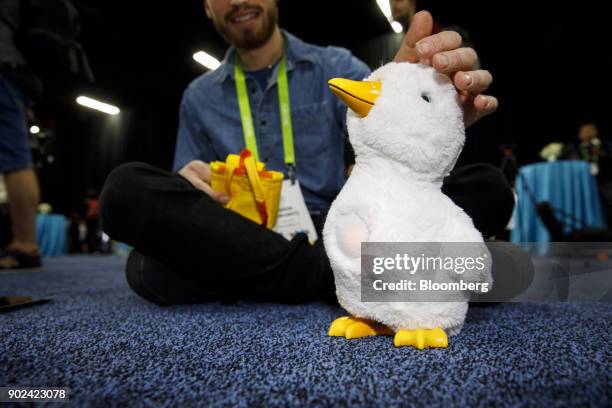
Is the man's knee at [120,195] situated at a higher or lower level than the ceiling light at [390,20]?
lower

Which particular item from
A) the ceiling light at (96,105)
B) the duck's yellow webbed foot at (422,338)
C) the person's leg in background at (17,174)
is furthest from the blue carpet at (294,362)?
the ceiling light at (96,105)

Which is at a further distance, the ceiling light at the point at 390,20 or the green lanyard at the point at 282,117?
the green lanyard at the point at 282,117

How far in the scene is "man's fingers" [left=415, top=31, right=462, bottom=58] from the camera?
1.41ft

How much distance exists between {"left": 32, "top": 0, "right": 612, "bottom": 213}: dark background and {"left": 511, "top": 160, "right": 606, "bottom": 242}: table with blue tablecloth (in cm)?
34

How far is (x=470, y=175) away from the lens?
2.16ft

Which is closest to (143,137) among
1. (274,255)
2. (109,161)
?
(109,161)

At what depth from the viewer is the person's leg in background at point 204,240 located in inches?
24.6

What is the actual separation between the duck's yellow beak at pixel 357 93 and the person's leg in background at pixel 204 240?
0.30 meters

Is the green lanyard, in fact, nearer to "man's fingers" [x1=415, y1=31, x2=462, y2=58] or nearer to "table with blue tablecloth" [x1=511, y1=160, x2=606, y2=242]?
"man's fingers" [x1=415, y1=31, x2=462, y2=58]

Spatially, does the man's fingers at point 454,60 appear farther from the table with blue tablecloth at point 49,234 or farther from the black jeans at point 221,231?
the table with blue tablecloth at point 49,234

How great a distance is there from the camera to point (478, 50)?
3.08 ft

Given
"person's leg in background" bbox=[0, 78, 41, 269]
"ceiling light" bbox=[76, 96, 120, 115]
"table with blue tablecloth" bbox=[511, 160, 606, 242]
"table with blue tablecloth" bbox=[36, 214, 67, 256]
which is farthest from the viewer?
"ceiling light" bbox=[76, 96, 120, 115]

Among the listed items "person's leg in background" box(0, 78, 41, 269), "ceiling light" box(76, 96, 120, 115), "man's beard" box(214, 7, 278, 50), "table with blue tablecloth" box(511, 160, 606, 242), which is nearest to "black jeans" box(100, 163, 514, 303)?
"man's beard" box(214, 7, 278, 50)

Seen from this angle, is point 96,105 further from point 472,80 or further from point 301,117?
point 472,80
